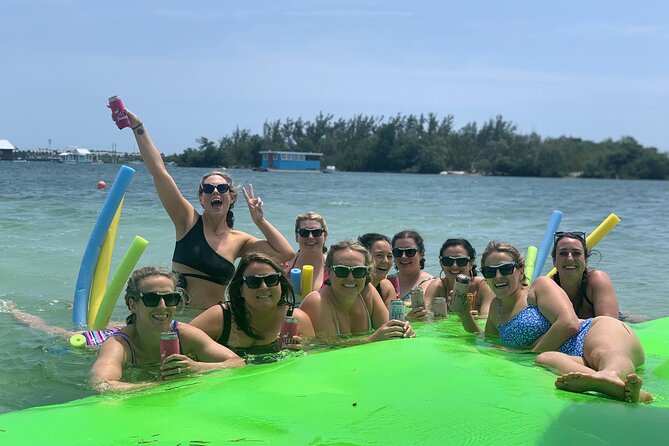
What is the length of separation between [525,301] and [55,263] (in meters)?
8.55

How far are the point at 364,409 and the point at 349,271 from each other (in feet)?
5.22

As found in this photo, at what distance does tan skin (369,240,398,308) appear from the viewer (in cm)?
566

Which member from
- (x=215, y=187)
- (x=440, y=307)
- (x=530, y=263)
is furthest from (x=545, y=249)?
(x=215, y=187)

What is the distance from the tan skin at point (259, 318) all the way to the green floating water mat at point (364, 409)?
0.61 m

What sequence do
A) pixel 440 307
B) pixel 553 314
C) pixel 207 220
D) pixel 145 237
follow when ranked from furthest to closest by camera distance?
pixel 145 237 → pixel 207 220 → pixel 440 307 → pixel 553 314

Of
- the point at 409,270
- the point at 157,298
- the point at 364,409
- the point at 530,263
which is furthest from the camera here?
the point at 530,263

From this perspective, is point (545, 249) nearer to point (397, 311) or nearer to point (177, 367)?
point (397, 311)

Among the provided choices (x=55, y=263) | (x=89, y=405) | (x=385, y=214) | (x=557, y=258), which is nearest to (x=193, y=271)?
(x=89, y=405)

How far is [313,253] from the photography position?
607 cm

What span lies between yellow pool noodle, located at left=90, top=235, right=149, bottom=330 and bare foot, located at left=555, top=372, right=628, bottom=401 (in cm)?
327

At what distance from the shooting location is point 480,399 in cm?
320

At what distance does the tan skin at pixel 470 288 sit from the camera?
602cm

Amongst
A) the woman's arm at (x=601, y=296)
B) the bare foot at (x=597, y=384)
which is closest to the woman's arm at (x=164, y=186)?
the woman's arm at (x=601, y=296)

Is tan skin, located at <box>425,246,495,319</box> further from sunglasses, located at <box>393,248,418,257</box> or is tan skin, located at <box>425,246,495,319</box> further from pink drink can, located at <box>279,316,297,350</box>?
pink drink can, located at <box>279,316,297,350</box>
